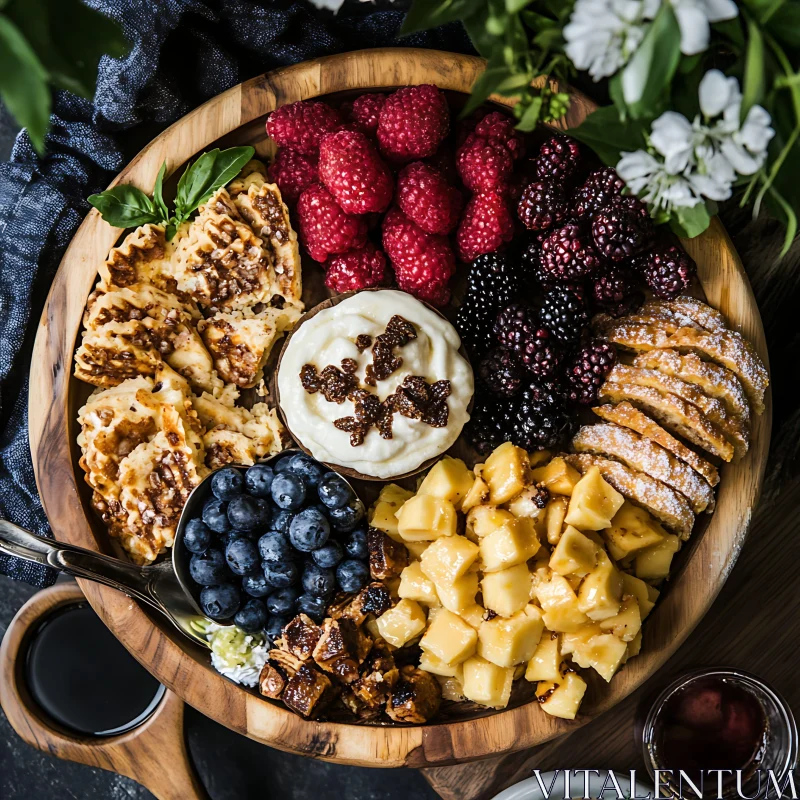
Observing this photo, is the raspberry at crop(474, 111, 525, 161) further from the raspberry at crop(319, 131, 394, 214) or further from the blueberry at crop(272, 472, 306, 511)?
the blueberry at crop(272, 472, 306, 511)

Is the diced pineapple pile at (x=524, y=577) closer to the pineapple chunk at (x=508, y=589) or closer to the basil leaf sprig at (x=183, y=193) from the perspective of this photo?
the pineapple chunk at (x=508, y=589)

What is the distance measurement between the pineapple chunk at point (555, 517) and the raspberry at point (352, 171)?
98 centimetres

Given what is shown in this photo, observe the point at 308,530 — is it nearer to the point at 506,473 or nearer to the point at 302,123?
the point at 506,473

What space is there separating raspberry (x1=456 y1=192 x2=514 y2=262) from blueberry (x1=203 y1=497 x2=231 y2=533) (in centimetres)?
104

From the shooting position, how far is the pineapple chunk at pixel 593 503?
204 centimetres

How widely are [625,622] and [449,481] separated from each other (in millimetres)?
610

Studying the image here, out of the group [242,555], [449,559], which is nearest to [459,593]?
[449,559]

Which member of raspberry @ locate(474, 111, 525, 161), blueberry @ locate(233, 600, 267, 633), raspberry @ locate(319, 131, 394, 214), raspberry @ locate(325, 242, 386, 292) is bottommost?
blueberry @ locate(233, 600, 267, 633)

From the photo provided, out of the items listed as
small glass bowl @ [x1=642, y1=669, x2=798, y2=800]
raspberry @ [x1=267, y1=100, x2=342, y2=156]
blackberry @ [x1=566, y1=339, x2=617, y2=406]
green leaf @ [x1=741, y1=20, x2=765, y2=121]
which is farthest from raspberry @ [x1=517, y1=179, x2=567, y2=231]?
small glass bowl @ [x1=642, y1=669, x2=798, y2=800]

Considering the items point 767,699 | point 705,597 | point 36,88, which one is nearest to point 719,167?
point 36,88

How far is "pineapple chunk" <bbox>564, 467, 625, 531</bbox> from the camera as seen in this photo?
2043 millimetres

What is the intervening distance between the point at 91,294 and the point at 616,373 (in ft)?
5.21

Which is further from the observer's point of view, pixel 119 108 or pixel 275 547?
pixel 119 108

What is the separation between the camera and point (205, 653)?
2.37m
